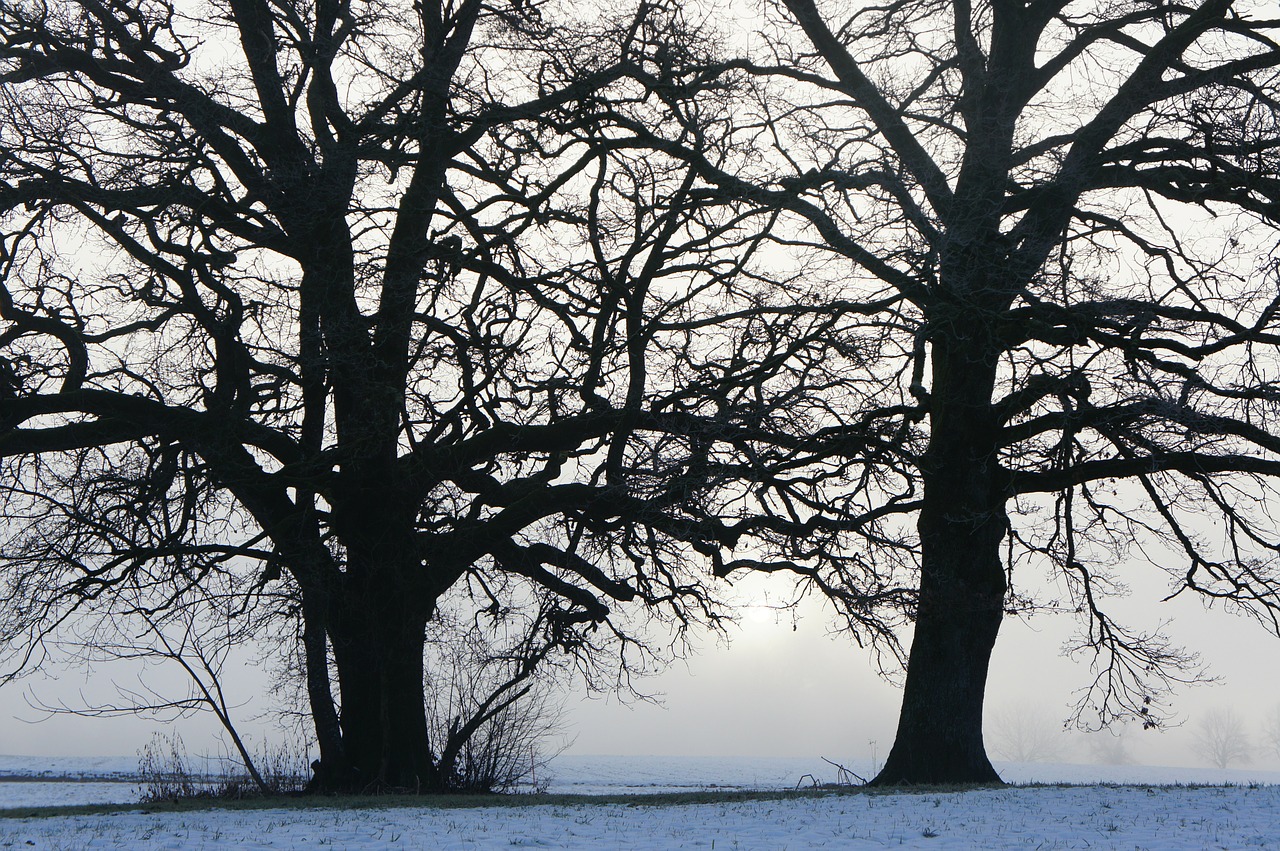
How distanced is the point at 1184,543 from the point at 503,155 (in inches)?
362

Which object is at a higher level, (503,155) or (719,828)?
(503,155)

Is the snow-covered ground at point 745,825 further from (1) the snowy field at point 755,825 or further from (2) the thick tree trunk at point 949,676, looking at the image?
(2) the thick tree trunk at point 949,676

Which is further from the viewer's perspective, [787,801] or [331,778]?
[331,778]

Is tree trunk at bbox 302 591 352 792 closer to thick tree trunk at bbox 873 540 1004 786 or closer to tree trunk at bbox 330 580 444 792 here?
tree trunk at bbox 330 580 444 792

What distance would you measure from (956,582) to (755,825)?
5336 mm

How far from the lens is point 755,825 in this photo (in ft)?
29.1

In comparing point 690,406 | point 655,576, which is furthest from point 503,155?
point 655,576

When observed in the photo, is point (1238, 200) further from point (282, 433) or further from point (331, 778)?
point (331, 778)

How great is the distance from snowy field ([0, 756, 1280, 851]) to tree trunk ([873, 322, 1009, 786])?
192cm

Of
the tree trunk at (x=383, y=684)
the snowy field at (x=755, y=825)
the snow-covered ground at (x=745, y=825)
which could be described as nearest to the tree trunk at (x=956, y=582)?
the snowy field at (x=755, y=825)

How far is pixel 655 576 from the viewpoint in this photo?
1491cm

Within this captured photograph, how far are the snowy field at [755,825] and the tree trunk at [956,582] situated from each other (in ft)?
6.31

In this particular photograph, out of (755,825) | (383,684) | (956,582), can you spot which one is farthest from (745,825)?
(383,684)

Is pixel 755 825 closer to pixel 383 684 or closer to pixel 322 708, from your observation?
pixel 383 684
